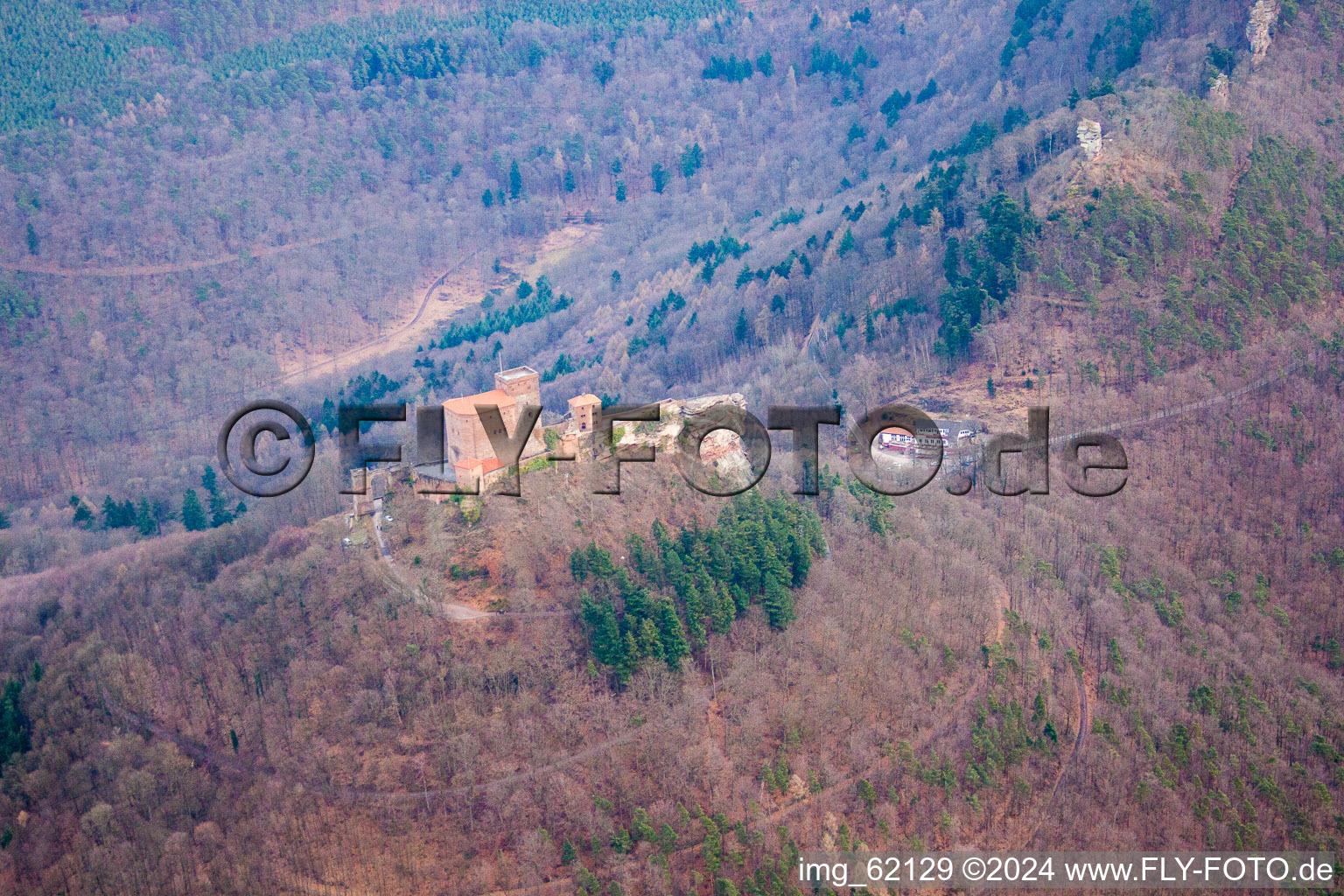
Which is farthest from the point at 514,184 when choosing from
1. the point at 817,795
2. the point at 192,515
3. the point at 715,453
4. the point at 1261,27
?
the point at 817,795

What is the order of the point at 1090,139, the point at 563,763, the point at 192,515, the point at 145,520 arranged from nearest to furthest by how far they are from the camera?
the point at 563,763 → the point at 192,515 → the point at 1090,139 → the point at 145,520

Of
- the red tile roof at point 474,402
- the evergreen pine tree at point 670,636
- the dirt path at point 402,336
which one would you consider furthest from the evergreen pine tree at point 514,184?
the evergreen pine tree at point 670,636

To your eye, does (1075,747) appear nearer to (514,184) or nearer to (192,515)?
(192,515)

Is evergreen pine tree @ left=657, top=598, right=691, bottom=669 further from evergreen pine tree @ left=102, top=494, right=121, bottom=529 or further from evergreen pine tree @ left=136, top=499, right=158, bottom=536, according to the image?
evergreen pine tree @ left=102, top=494, right=121, bottom=529

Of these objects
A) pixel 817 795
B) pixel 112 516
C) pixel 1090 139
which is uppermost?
pixel 1090 139

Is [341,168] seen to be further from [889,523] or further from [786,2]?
[889,523]

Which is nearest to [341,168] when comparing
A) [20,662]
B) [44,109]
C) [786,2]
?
[44,109]

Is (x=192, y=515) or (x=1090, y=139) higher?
(x=1090, y=139)

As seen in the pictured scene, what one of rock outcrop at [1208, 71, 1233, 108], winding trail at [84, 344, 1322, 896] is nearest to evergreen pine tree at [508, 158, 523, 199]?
rock outcrop at [1208, 71, 1233, 108]
